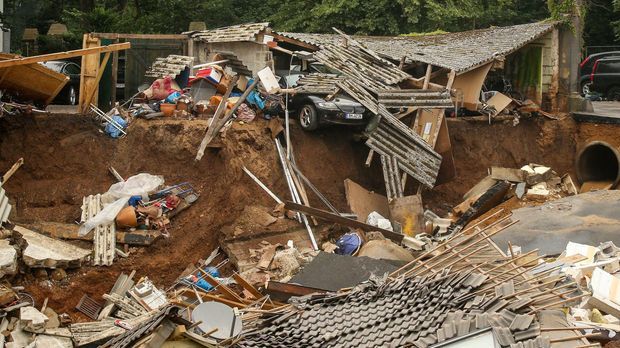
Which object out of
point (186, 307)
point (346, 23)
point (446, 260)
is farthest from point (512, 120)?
point (186, 307)

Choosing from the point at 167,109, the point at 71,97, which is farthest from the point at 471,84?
the point at 71,97

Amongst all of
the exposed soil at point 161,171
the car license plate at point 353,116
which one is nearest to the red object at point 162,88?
the exposed soil at point 161,171

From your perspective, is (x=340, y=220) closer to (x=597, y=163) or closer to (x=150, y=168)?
(x=150, y=168)

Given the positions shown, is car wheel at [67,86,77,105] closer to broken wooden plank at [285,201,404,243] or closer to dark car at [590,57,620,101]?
broken wooden plank at [285,201,404,243]

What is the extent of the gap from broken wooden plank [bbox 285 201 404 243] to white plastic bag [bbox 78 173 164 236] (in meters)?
2.79

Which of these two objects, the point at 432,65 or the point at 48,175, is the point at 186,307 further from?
the point at 432,65

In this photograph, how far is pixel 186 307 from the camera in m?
14.5

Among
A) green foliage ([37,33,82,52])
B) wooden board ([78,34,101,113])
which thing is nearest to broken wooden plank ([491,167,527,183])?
wooden board ([78,34,101,113])

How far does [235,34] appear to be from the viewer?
22.8 metres

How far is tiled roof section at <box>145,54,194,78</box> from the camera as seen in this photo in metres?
21.8

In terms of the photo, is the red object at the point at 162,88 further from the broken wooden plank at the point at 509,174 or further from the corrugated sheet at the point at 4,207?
the broken wooden plank at the point at 509,174

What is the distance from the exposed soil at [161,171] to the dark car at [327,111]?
1.76ft

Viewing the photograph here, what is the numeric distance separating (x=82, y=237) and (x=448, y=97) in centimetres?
938

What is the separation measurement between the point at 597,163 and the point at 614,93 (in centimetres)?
743
